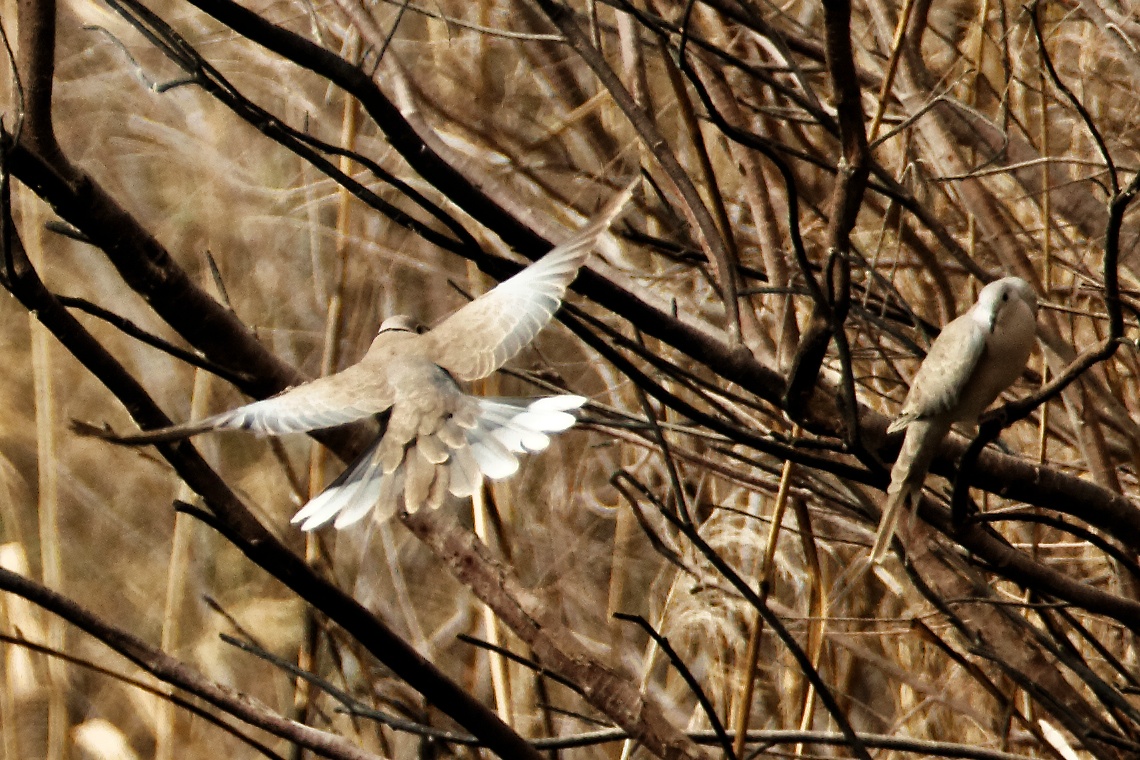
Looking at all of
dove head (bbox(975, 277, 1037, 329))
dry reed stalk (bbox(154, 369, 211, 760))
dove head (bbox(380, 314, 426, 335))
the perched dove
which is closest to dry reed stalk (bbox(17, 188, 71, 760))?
dry reed stalk (bbox(154, 369, 211, 760))

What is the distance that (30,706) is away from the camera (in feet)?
10.5

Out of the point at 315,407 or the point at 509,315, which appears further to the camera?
the point at 509,315

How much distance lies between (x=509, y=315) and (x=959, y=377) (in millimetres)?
774

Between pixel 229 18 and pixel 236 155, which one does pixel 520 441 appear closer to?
pixel 229 18

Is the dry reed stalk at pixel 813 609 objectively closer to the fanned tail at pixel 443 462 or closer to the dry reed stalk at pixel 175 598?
the fanned tail at pixel 443 462

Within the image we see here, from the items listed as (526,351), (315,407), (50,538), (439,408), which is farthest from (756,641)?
(526,351)

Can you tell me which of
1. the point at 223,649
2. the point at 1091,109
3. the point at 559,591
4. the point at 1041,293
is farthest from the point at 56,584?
the point at 1091,109

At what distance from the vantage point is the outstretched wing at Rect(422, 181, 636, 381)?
201 centimetres

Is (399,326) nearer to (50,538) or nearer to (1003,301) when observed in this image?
(1003,301)

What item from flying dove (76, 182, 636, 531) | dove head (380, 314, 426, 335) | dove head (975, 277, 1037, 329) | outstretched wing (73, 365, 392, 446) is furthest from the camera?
dove head (380, 314, 426, 335)

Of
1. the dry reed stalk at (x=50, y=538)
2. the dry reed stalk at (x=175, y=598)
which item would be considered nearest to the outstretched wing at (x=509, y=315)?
the dry reed stalk at (x=175, y=598)

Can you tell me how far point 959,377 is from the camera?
206 cm

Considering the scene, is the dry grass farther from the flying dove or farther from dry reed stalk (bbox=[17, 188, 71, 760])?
the flying dove

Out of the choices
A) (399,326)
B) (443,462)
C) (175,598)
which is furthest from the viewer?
(175,598)
